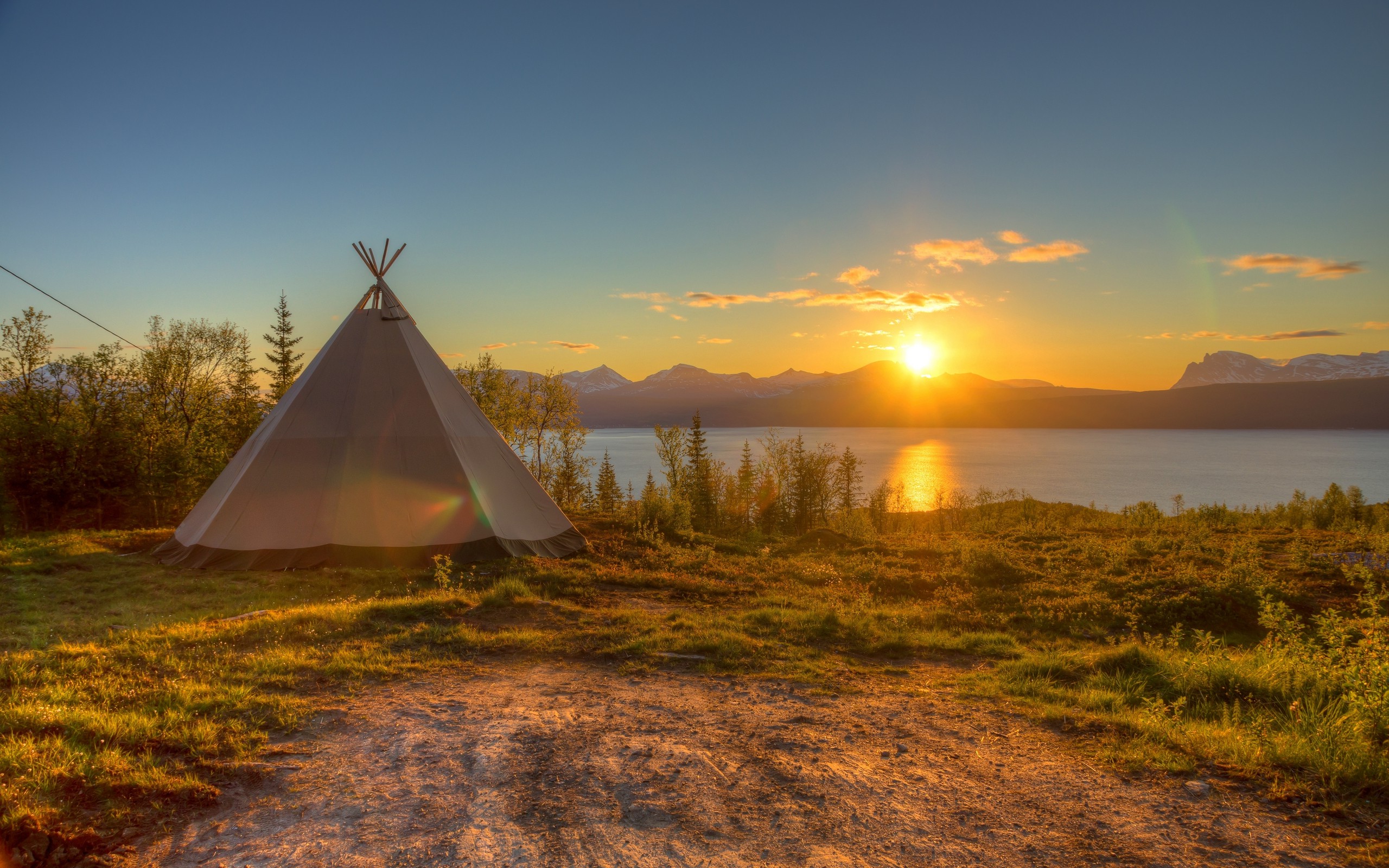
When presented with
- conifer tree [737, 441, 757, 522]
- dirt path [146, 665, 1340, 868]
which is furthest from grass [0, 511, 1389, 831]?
conifer tree [737, 441, 757, 522]

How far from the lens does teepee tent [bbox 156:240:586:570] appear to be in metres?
10.5

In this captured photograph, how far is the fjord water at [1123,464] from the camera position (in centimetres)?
5797

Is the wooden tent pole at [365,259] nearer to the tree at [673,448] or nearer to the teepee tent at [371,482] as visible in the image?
the teepee tent at [371,482]

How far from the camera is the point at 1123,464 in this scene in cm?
8681

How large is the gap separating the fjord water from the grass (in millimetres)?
40429

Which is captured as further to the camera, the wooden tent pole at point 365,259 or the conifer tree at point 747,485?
the conifer tree at point 747,485

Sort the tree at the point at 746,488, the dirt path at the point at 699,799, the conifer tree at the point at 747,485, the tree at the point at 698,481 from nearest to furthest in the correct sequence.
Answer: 1. the dirt path at the point at 699,799
2. the tree at the point at 698,481
3. the tree at the point at 746,488
4. the conifer tree at the point at 747,485

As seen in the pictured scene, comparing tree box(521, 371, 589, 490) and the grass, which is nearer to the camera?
the grass

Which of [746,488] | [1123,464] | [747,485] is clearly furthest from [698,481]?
[1123,464]

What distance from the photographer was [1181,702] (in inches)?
186

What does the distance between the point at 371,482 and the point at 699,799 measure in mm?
9219

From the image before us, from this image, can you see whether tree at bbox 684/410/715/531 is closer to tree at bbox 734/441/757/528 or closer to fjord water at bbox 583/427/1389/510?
tree at bbox 734/441/757/528

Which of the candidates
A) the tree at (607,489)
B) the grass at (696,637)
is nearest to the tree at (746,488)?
the tree at (607,489)

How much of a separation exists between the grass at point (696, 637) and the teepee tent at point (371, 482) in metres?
0.55
